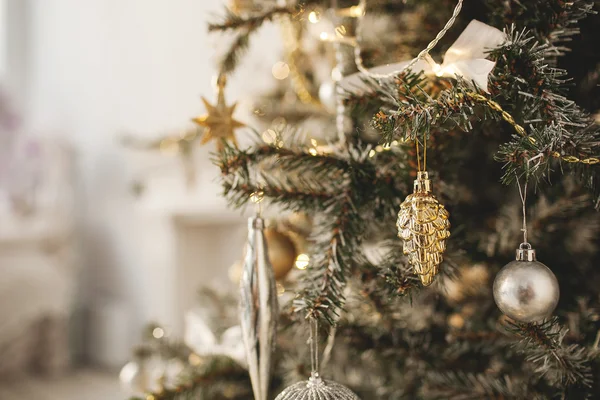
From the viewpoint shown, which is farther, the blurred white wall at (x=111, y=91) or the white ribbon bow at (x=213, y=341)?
the blurred white wall at (x=111, y=91)

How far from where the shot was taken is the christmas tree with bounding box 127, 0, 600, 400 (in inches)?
15.8

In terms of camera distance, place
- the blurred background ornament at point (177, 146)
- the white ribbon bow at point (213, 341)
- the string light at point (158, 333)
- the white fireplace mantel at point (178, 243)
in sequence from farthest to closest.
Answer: the white fireplace mantel at point (178, 243) < the blurred background ornament at point (177, 146) < the string light at point (158, 333) < the white ribbon bow at point (213, 341)

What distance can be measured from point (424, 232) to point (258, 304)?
0.55ft

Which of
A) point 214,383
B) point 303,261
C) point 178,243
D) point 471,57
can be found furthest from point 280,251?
point 178,243

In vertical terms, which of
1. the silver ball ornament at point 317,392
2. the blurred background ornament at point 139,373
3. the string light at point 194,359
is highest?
the silver ball ornament at point 317,392

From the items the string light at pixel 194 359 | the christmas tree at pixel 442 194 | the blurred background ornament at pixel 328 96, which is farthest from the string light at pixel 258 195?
the string light at pixel 194 359

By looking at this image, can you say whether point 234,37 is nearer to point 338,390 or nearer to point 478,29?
point 478,29

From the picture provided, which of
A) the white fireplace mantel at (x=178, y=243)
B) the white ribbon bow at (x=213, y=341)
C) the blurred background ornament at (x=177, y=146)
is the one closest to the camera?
the white ribbon bow at (x=213, y=341)

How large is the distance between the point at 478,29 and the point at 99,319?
177 centimetres

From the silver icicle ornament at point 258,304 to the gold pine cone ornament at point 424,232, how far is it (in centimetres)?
14

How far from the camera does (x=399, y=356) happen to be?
58 cm

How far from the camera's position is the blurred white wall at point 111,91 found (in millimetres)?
1715

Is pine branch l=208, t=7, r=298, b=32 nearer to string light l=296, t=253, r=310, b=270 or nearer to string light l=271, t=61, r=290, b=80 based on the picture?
string light l=296, t=253, r=310, b=270

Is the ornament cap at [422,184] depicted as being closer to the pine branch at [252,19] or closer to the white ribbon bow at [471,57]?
the white ribbon bow at [471,57]
